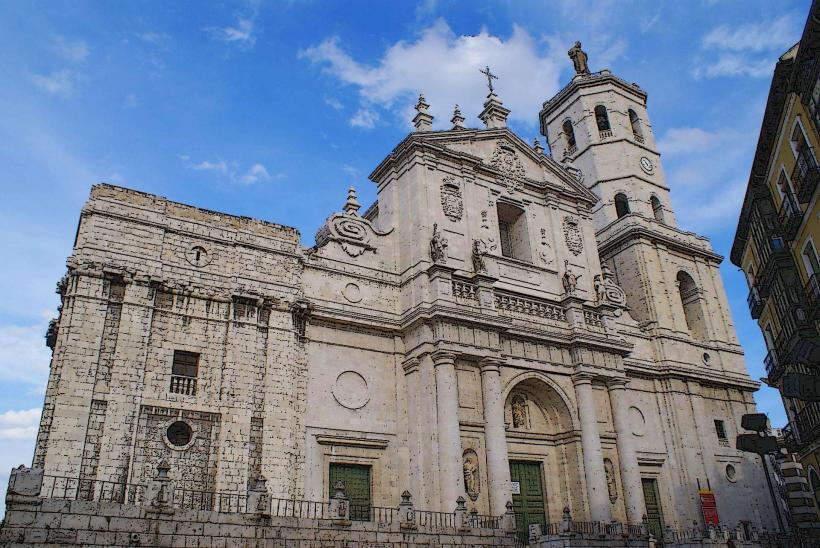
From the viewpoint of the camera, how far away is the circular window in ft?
56.4

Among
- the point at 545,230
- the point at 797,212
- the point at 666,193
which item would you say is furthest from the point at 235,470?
the point at 666,193

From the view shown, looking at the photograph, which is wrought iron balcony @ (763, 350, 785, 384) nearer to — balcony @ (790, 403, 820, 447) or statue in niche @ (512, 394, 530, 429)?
balcony @ (790, 403, 820, 447)

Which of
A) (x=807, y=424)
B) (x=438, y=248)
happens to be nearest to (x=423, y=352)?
(x=438, y=248)

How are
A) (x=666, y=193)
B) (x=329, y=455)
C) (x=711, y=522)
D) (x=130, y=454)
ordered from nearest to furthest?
(x=130, y=454) → (x=329, y=455) → (x=711, y=522) → (x=666, y=193)

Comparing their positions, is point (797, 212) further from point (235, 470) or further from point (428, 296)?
point (235, 470)

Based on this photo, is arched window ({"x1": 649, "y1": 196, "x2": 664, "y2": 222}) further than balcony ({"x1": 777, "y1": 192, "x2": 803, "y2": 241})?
Yes

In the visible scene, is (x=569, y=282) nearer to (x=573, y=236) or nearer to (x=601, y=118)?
(x=573, y=236)

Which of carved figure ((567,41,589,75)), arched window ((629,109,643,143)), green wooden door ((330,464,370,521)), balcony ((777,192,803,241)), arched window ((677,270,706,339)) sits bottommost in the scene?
green wooden door ((330,464,370,521))

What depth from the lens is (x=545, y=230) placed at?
27.1m

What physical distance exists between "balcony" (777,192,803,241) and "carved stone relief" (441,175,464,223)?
1037 cm

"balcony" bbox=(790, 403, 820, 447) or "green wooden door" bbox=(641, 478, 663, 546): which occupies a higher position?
"balcony" bbox=(790, 403, 820, 447)

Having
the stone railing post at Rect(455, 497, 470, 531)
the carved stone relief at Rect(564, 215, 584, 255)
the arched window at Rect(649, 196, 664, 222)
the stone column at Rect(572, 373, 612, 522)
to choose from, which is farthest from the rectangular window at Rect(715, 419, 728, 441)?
the stone railing post at Rect(455, 497, 470, 531)

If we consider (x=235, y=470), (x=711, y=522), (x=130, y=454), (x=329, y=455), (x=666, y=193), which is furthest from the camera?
(x=666, y=193)

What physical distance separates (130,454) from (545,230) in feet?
56.9
